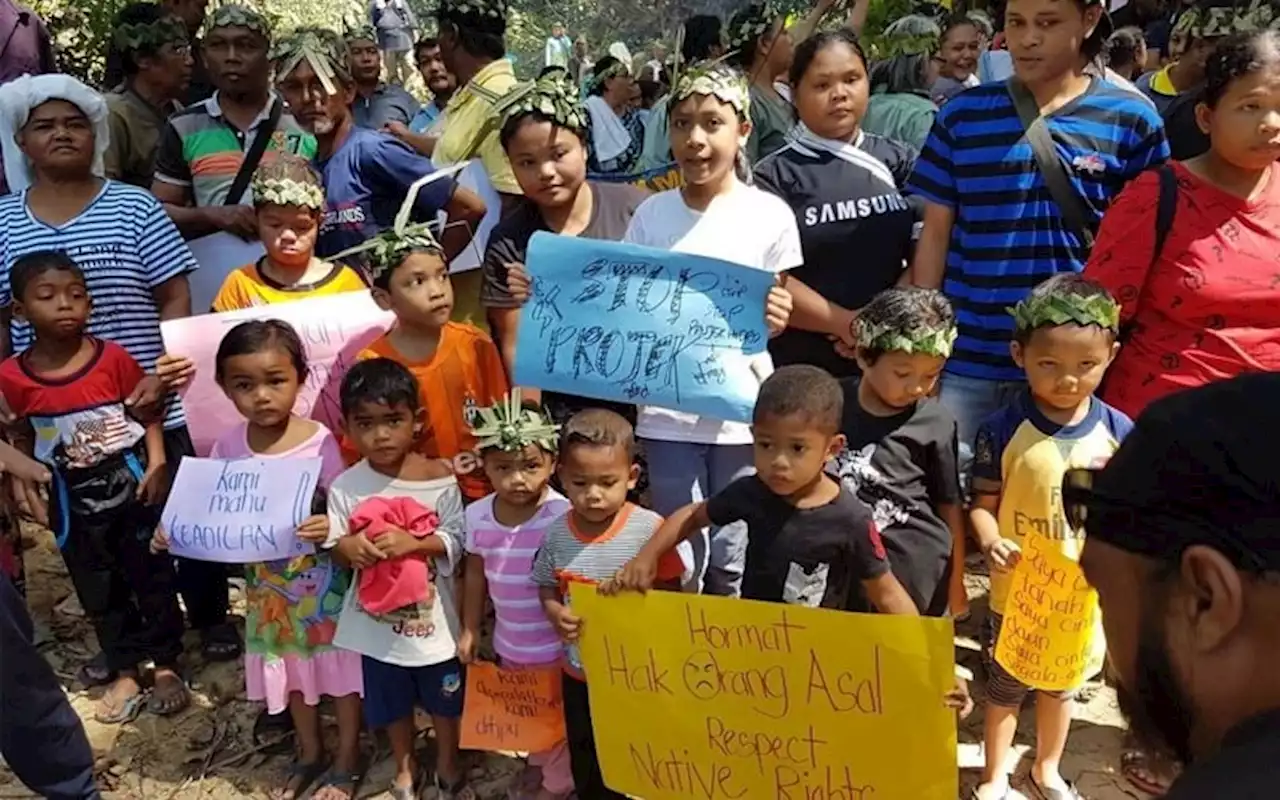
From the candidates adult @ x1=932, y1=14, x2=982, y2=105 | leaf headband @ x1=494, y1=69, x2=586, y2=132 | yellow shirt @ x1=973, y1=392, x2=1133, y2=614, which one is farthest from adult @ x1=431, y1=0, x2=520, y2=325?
adult @ x1=932, y1=14, x2=982, y2=105

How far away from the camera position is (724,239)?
3293 millimetres

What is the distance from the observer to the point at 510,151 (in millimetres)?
3457

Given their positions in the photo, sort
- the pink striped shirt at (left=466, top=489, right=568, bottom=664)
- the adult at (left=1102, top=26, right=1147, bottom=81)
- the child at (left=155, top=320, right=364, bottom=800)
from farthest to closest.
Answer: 1. the adult at (left=1102, top=26, right=1147, bottom=81)
2. the child at (left=155, top=320, right=364, bottom=800)
3. the pink striped shirt at (left=466, top=489, right=568, bottom=664)

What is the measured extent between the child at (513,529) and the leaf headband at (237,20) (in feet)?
7.52

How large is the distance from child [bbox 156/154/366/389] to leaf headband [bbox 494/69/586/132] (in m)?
0.79

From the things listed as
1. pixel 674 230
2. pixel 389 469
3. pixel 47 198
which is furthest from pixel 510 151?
pixel 47 198

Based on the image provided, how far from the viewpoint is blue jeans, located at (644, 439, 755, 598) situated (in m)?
3.36

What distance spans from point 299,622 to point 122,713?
3.71 ft

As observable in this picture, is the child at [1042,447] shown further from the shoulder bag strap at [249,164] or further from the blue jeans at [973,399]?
the shoulder bag strap at [249,164]

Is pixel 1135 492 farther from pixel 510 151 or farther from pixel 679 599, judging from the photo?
pixel 510 151

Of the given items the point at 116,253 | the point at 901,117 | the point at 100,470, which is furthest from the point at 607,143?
the point at 100,470

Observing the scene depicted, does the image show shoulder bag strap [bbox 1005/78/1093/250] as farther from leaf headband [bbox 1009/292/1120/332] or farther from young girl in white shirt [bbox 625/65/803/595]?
young girl in white shirt [bbox 625/65/803/595]

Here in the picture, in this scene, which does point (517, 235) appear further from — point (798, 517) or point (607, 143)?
point (607, 143)

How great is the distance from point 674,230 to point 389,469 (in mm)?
1189
